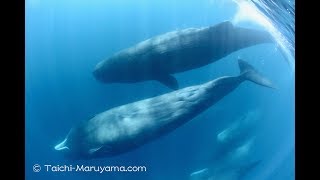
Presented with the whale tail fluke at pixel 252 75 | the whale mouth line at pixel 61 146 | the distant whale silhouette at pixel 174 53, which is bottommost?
the whale mouth line at pixel 61 146

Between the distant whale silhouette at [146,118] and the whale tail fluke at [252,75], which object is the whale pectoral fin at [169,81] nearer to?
the distant whale silhouette at [146,118]

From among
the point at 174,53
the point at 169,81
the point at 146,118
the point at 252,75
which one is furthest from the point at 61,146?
the point at 252,75

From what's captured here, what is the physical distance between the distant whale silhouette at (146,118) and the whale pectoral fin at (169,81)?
A: 0.16 feet

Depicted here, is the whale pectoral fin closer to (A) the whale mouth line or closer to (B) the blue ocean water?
(B) the blue ocean water

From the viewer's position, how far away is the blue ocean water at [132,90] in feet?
12.0

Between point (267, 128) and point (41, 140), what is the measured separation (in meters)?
1.81

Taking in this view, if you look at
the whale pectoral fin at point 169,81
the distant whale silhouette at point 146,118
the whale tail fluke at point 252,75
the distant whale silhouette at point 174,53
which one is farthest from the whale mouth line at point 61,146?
the whale tail fluke at point 252,75

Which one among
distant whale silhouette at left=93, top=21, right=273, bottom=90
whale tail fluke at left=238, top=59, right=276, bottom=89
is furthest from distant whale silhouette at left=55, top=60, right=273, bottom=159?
distant whale silhouette at left=93, top=21, right=273, bottom=90

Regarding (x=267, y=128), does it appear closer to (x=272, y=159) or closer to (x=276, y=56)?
(x=272, y=159)

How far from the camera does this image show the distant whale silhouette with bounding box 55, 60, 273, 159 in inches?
144

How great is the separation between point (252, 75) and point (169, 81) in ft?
2.16

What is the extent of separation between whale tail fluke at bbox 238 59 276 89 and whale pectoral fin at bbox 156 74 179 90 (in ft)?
1.74

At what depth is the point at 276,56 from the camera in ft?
12.0
